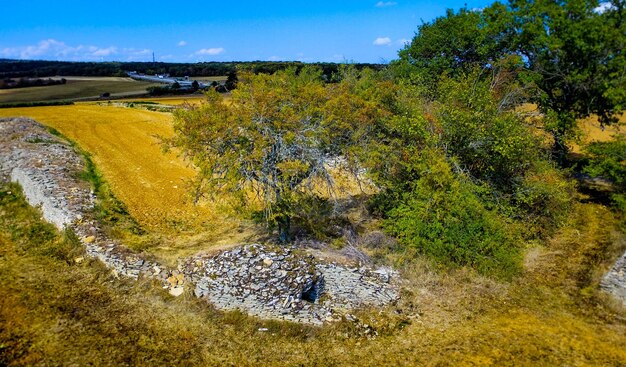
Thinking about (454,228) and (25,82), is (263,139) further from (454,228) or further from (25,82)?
(25,82)

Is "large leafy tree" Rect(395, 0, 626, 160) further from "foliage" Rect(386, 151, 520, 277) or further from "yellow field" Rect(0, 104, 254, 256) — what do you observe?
"yellow field" Rect(0, 104, 254, 256)

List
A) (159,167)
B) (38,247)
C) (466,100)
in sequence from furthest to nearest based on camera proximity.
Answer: (159,167) → (466,100) → (38,247)

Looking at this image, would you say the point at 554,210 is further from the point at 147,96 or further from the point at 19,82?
the point at 19,82

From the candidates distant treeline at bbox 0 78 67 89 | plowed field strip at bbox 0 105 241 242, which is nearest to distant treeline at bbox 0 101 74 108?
plowed field strip at bbox 0 105 241 242

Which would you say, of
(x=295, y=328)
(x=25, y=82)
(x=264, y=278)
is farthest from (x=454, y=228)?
(x=25, y=82)

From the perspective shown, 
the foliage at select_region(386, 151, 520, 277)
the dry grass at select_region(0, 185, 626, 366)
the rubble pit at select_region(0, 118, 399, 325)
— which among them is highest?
the foliage at select_region(386, 151, 520, 277)

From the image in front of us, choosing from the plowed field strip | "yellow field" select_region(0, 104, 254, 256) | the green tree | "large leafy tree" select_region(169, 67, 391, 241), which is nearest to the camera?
"large leafy tree" select_region(169, 67, 391, 241)

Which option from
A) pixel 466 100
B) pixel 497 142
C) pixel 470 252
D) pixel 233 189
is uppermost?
pixel 466 100

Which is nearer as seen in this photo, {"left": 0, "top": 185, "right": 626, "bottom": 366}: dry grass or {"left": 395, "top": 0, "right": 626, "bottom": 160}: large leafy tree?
{"left": 0, "top": 185, "right": 626, "bottom": 366}: dry grass

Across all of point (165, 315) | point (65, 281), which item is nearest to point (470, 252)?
point (165, 315)
